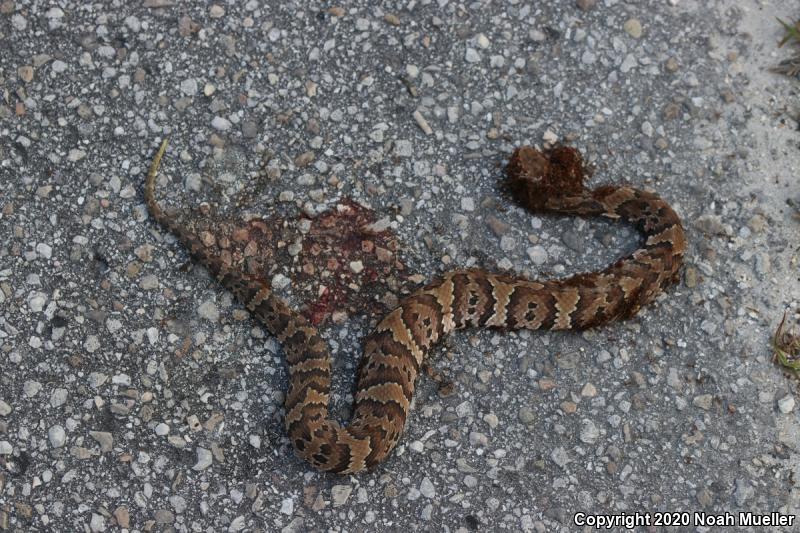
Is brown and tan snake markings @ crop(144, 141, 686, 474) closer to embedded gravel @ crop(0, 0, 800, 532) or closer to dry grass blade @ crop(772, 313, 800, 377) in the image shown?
embedded gravel @ crop(0, 0, 800, 532)

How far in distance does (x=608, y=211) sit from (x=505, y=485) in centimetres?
251

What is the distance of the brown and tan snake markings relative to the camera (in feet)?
21.1

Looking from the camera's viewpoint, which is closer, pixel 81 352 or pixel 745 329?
pixel 81 352

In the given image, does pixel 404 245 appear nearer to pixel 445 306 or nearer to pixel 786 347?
pixel 445 306

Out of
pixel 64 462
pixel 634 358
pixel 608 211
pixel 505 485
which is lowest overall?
pixel 64 462

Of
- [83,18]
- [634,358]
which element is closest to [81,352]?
[83,18]

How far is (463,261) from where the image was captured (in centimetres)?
724

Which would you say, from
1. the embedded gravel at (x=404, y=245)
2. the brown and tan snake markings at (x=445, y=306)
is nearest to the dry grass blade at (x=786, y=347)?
the embedded gravel at (x=404, y=245)

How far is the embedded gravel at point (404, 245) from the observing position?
6406mm

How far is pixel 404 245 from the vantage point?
7246 mm

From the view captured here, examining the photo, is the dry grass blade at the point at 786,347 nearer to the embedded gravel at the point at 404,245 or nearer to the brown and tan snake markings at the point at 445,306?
the embedded gravel at the point at 404,245

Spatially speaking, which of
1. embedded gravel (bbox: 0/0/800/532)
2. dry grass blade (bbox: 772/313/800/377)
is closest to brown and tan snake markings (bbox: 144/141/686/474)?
embedded gravel (bbox: 0/0/800/532)

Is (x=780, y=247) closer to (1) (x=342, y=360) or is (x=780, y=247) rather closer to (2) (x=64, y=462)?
(1) (x=342, y=360)

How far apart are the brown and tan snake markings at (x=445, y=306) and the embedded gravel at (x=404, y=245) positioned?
158 millimetres
